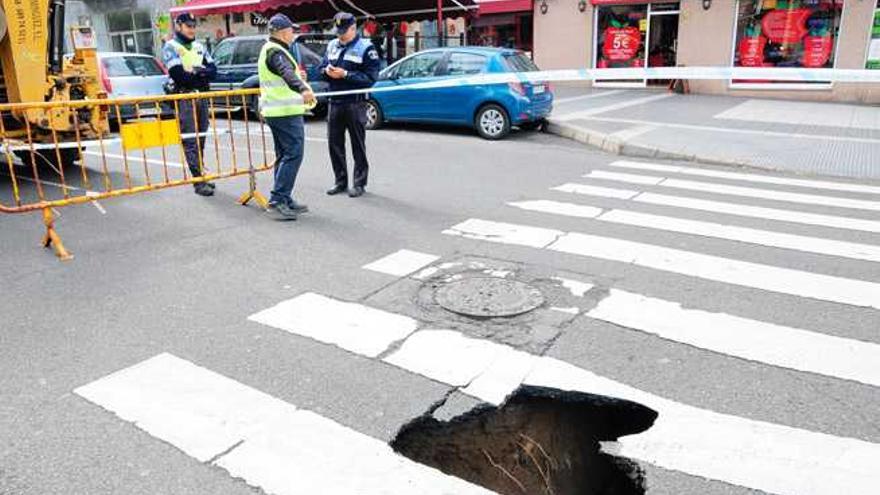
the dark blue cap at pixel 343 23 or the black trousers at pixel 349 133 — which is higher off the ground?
the dark blue cap at pixel 343 23

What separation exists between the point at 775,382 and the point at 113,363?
3613 mm

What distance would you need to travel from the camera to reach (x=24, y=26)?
811cm

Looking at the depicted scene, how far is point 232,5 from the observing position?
2181cm

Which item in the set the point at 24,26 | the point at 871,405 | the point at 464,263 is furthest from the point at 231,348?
the point at 24,26

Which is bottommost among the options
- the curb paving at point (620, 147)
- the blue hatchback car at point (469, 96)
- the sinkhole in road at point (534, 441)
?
the sinkhole in road at point (534, 441)

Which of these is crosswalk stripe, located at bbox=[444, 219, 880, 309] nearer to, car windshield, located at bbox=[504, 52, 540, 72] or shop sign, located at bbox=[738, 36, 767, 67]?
car windshield, located at bbox=[504, 52, 540, 72]

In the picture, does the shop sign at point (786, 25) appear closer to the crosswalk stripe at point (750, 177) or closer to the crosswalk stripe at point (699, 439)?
the crosswalk stripe at point (750, 177)

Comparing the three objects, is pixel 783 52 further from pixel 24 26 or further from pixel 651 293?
pixel 24 26

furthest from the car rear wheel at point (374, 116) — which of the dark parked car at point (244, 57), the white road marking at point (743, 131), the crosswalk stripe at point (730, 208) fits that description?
the crosswalk stripe at point (730, 208)

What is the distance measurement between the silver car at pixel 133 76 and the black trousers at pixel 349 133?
24.5ft

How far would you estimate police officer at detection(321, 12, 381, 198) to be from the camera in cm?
751

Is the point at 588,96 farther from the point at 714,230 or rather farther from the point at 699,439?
the point at 699,439

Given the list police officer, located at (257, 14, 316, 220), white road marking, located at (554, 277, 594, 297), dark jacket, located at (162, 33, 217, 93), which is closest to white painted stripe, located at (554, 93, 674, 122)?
dark jacket, located at (162, 33, 217, 93)

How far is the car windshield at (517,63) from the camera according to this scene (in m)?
12.2
